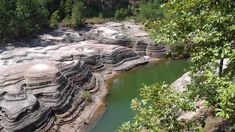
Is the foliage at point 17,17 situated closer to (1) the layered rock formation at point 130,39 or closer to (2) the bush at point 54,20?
(2) the bush at point 54,20

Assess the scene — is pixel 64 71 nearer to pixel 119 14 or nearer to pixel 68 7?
pixel 68 7

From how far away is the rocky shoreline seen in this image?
762 inches

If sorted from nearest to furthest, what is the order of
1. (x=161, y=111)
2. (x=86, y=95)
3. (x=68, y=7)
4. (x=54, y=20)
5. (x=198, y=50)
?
1. (x=161, y=111)
2. (x=198, y=50)
3. (x=86, y=95)
4. (x=54, y=20)
5. (x=68, y=7)

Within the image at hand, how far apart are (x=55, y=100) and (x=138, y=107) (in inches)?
492

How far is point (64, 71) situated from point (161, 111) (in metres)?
16.8

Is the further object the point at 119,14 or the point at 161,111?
the point at 119,14

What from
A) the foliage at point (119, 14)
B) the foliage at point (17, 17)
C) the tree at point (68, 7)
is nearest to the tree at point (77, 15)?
the tree at point (68, 7)

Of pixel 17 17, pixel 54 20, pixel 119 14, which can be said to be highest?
pixel 17 17

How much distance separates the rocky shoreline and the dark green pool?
0.73 m

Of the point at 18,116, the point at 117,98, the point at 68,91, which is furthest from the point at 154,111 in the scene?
the point at 117,98

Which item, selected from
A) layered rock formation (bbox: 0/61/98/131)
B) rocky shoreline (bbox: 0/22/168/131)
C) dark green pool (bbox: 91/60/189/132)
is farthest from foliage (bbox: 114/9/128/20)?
layered rock formation (bbox: 0/61/98/131)

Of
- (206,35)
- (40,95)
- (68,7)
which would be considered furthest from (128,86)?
(206,35)

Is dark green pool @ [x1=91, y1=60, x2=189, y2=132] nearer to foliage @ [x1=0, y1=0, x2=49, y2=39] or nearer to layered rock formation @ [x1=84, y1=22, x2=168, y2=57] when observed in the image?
layered rock formation @ [x1=84, y1=22, x2=168, y2=57]

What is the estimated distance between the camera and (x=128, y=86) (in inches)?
1107
